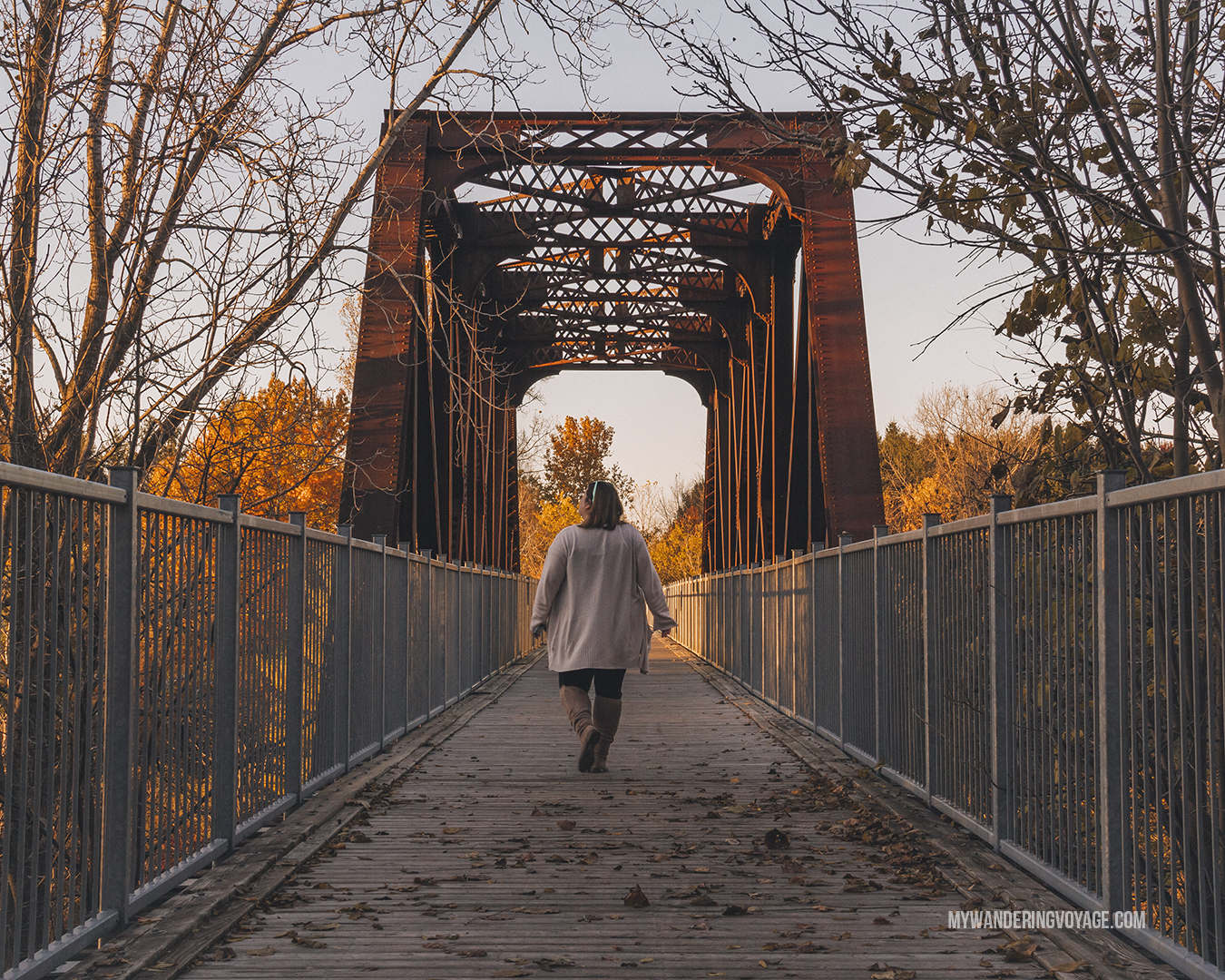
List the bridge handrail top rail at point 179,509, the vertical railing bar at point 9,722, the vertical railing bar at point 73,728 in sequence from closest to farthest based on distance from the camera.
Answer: the vertical railing bar at point 9,722
the vertical railing bar at point 73,728
the bridge handrail top rail at point 179,509

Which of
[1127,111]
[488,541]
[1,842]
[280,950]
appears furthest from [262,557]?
[488,541]

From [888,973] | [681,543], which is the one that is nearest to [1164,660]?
[888,973]

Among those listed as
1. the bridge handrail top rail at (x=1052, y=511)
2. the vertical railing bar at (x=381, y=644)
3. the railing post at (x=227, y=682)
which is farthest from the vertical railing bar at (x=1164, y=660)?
the vertical railing bar at (x=381, y=644)

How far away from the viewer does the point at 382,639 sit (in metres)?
8.17

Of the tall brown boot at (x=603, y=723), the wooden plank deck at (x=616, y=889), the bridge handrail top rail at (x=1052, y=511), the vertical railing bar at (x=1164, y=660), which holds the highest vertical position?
the bridge handrail top rail at (x=1052, y=511)

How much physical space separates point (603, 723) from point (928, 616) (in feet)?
8.34

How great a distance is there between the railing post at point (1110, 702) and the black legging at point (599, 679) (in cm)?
398

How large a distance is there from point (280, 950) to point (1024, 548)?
2.68m

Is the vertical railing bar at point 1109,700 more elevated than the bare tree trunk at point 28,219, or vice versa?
the bare tree trunk at point 28,219

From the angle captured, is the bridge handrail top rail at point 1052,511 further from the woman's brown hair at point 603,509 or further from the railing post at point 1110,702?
the woman's brown hair at point 603,509

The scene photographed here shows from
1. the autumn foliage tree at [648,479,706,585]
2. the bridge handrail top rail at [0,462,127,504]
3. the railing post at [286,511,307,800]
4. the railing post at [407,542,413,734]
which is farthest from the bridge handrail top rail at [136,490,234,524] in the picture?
the autumn foliage tree at [648,479,706,585]

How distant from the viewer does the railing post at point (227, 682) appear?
4.73 meters

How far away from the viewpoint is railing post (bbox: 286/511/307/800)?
19.1 feet

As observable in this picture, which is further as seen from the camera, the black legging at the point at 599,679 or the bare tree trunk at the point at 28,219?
the black legging at the point at 599,679
